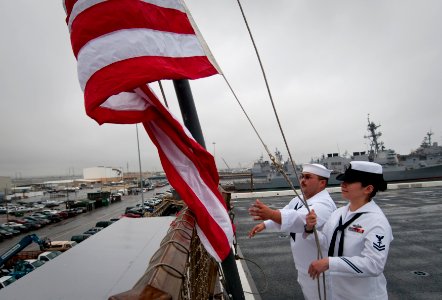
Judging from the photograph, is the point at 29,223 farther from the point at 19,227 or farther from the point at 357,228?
the point at 357,228

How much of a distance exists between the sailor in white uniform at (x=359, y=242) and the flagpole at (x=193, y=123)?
680 mm

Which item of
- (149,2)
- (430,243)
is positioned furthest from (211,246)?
(430,243)

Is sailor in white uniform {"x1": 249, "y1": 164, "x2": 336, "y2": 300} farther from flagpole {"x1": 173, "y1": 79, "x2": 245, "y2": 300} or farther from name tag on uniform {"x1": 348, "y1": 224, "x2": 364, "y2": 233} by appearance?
flagpole {"x1": 173, "y1": 79, "x2": 245, "y2": 300}

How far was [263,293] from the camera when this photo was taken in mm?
6078

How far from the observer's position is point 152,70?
1.69m

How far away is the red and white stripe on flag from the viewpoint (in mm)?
1717

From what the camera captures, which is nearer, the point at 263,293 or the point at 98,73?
the point at 98,73

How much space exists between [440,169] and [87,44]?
4731 cm

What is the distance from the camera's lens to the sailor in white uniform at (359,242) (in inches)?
87.0

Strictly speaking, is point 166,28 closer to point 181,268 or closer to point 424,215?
point 181,268

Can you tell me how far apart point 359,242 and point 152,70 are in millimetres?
2343

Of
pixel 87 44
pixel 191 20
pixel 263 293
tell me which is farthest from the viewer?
pixel 263 293

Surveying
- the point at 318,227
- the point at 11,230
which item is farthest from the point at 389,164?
the point at 11,230

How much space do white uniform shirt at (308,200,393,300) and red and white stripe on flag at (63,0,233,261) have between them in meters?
1.12
